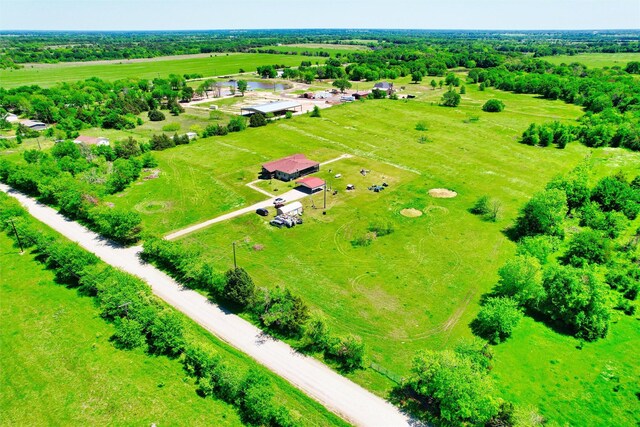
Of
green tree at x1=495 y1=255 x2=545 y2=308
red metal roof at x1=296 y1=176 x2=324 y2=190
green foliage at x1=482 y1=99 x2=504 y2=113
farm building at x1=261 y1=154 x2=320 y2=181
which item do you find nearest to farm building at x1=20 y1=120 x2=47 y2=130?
farm building at x1=261 y1=154 x2=320 y2=181

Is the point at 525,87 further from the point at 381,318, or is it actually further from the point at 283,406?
the point at 283,406

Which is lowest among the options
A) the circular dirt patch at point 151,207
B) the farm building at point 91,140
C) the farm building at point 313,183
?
the circular dirt patch at point 151,207

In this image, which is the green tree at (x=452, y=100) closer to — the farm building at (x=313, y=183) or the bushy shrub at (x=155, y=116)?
the farm building at (x=313, y=183)

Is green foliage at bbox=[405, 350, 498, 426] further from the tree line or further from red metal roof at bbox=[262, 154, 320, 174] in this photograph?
red metal roof at bbox=[262, 154, 320, 174]

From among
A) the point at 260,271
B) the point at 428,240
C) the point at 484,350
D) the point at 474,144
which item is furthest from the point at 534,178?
the point at 260,271

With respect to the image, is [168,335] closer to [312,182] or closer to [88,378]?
[88,378]

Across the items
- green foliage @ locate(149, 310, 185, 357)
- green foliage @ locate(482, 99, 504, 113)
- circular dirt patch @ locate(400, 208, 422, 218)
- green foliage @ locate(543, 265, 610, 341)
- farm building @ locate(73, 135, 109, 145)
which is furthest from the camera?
green foliage @ locate(482, 99, 504, 113)

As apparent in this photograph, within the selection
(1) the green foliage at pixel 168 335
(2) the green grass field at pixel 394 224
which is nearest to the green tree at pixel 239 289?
(2) the green grass field at pixel 394 224
